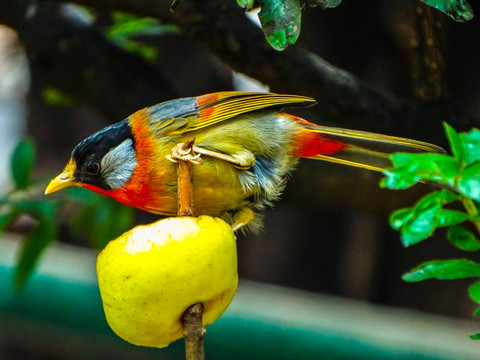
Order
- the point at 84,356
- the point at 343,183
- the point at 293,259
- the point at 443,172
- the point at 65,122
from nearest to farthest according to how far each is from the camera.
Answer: the point at 443,172 → the point at 343,183 → the point at 293,259 → the point at 84,356 → the point at 65,122

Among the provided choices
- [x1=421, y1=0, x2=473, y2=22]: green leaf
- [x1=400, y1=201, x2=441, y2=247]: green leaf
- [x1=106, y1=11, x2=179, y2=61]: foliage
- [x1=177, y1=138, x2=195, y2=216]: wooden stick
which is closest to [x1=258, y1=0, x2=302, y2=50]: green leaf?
[x1=421, y1=0, x2=473, y2=22]: green leaf

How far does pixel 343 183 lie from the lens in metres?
2.68

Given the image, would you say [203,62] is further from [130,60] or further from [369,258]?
[369,258]

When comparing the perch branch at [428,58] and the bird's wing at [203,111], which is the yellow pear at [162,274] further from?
the perch branch at [428,58]

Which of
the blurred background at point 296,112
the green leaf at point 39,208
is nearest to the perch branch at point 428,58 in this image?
the blurred background at point 296,112

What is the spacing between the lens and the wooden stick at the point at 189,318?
1.43 m

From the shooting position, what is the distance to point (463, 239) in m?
1.43

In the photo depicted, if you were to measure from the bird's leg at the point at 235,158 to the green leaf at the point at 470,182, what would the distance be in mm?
965

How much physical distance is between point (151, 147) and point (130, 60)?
0.91 m

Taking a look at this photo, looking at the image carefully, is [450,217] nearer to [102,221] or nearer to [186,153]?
[186,153]

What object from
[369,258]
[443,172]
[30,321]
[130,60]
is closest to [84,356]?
[30,321]

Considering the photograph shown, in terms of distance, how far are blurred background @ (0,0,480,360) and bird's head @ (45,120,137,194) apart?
0.47 meters

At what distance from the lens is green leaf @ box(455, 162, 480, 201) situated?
112 cm

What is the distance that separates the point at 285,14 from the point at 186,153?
0.55m
